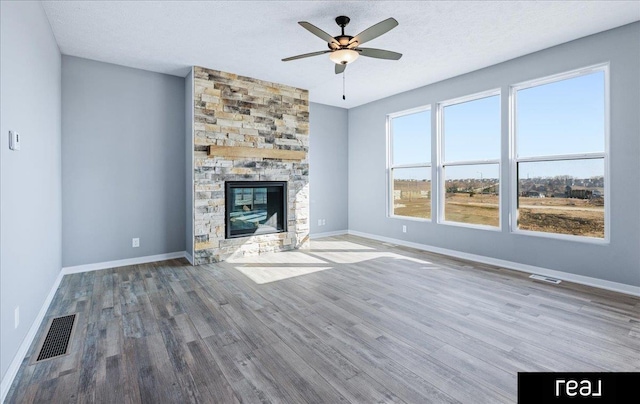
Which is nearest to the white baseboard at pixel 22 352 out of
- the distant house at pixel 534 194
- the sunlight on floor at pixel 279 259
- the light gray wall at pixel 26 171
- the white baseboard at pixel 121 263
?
the light gray wall at pixel 26 171

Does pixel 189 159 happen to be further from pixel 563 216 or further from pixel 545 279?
pixel 563 216

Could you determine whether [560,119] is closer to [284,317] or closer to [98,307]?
[284,317]

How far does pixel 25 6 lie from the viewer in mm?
2334

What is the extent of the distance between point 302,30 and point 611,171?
12.4 ft

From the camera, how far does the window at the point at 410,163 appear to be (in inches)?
215

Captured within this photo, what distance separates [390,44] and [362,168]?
3.24m

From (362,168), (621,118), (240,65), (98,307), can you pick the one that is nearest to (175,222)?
(98,307)

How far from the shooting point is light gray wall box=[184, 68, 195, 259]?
448 centimetres

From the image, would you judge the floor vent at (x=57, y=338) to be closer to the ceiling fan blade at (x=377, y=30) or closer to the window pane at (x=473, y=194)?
the ceiling fan blade at (x=377, y=30)

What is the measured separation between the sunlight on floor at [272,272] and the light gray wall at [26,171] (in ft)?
6.69

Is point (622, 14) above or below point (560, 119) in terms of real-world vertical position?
above

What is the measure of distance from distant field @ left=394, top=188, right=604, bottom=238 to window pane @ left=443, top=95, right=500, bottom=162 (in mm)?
657

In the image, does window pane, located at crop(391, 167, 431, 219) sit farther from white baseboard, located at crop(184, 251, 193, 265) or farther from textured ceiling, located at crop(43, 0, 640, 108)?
white baseboard, located at crop(184, 251, 193, 265)

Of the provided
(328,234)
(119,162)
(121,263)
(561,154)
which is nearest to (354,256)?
(328,234)
